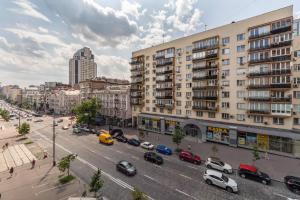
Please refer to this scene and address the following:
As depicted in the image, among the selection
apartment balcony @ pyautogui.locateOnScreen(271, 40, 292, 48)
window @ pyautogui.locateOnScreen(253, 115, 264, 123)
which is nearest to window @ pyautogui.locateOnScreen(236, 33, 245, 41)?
apartment balcony @ pyautogui.locateOnScreen(271, 40, 292, 48)

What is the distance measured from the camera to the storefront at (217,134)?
4309 centimetres

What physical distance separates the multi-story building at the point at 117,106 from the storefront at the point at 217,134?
32.3 m

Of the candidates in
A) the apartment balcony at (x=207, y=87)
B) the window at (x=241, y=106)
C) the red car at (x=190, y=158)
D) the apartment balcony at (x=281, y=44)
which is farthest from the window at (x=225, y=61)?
the red car at (x=190, y=158)

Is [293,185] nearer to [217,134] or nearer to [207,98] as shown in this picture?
[217,134]

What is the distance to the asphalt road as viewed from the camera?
22172 mm

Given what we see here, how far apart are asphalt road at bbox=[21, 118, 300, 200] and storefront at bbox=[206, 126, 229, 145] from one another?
1437cm

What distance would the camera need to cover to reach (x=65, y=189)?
2373 centimetres

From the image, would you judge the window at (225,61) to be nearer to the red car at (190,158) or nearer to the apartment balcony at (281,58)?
the apartment balcony at (281,58)

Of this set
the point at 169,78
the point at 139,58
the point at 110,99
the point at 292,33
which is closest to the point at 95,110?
the point at 110,99

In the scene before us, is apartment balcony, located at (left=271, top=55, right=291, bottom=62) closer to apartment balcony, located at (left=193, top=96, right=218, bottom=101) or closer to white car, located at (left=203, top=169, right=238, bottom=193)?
apartment balcony, located at (left=193, top=96, right=218, bottom=101)

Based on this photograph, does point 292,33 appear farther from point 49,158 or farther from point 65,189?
point 49,158

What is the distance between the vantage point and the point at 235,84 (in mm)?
41938

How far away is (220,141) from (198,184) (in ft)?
72.7

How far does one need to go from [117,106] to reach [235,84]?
147 ft
